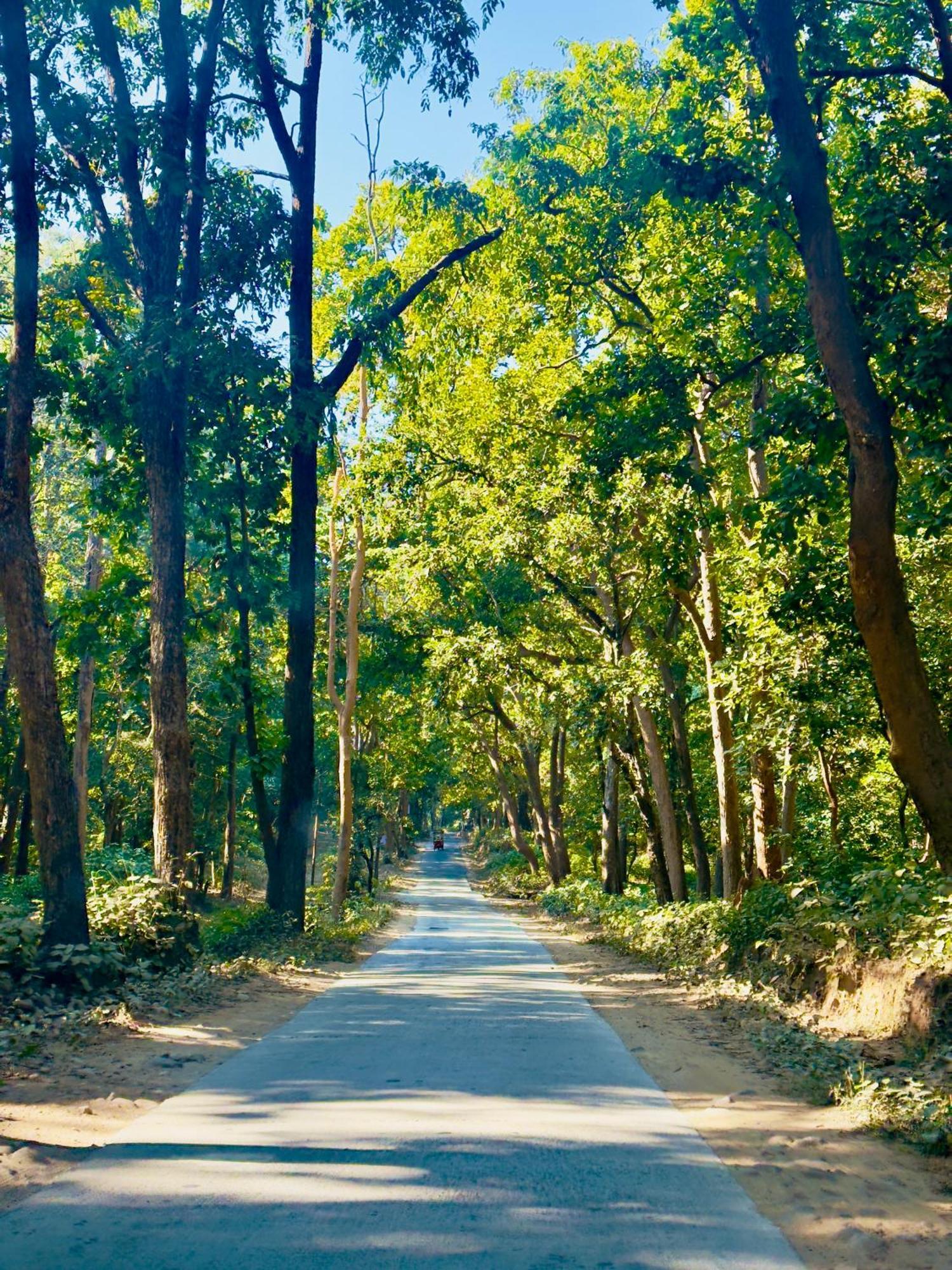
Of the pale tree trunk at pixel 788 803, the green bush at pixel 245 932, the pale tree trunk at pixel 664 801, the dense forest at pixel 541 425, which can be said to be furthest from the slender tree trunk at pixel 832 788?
the green bush at pixel 245 932

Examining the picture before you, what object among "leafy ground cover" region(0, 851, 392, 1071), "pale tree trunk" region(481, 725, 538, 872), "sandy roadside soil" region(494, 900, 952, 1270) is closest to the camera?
"sandy roadside soil" region(494, 900, 952, 1270)

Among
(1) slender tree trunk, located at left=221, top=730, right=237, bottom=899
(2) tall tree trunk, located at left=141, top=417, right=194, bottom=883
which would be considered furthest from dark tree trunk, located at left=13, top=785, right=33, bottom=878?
(2) tall tree trunk, located at left=141, top=417, right=194, bottom=883

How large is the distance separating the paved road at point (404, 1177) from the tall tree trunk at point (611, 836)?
20117 mm

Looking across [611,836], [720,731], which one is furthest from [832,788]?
[720,731]

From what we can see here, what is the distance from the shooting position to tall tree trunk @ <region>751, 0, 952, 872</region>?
8.98m

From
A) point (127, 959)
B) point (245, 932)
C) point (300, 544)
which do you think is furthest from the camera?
point (300, 544)

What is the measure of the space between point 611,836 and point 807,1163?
2419 cm

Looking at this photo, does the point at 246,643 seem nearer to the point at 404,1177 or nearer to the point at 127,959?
the point at 127,959

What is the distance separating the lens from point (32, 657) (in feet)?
34.8

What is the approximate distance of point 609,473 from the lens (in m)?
12.6

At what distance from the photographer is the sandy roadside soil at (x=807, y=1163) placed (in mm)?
4641

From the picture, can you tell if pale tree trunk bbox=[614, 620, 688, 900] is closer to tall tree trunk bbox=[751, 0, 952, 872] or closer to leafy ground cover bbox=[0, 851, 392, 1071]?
leafy ground cover bbox=[0, 851, 392, 1071]

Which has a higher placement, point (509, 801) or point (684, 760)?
point (684, 760)

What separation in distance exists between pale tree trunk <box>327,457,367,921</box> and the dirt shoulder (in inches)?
555
